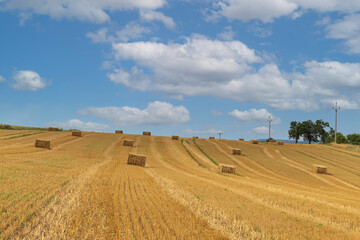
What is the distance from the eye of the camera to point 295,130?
11481cm

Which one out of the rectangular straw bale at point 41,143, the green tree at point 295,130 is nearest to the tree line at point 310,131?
the green tree at point 295,130

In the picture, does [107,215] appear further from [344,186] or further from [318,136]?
[318,136]

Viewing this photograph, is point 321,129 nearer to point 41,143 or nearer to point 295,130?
point 295,130

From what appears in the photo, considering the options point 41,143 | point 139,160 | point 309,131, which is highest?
point 309,131

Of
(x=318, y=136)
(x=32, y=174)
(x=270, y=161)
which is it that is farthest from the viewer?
(x=318, y=136)

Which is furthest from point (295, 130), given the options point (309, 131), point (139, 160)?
point (139, 160)

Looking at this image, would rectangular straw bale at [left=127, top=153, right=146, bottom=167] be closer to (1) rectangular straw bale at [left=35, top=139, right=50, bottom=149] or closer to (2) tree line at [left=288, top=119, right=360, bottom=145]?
(1) rectangular straw bale at [left=35, top=139, right=50, bottom=149]

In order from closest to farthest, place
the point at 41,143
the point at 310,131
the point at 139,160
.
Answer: the point at 139,160 < the point at 41,143 < the point at 310,131

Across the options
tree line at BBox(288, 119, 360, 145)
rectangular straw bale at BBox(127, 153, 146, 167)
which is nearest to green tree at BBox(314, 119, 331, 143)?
tree line at BBox(288, 119, 360, 145)

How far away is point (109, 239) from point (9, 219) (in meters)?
3.10

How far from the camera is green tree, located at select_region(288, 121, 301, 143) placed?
11425 centimetres

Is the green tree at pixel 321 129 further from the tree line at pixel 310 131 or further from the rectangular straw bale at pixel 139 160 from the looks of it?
the rectangular straw bale at pixel 139 160

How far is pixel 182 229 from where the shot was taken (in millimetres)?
8133

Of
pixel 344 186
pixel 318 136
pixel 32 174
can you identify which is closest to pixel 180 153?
pixel 344 186
